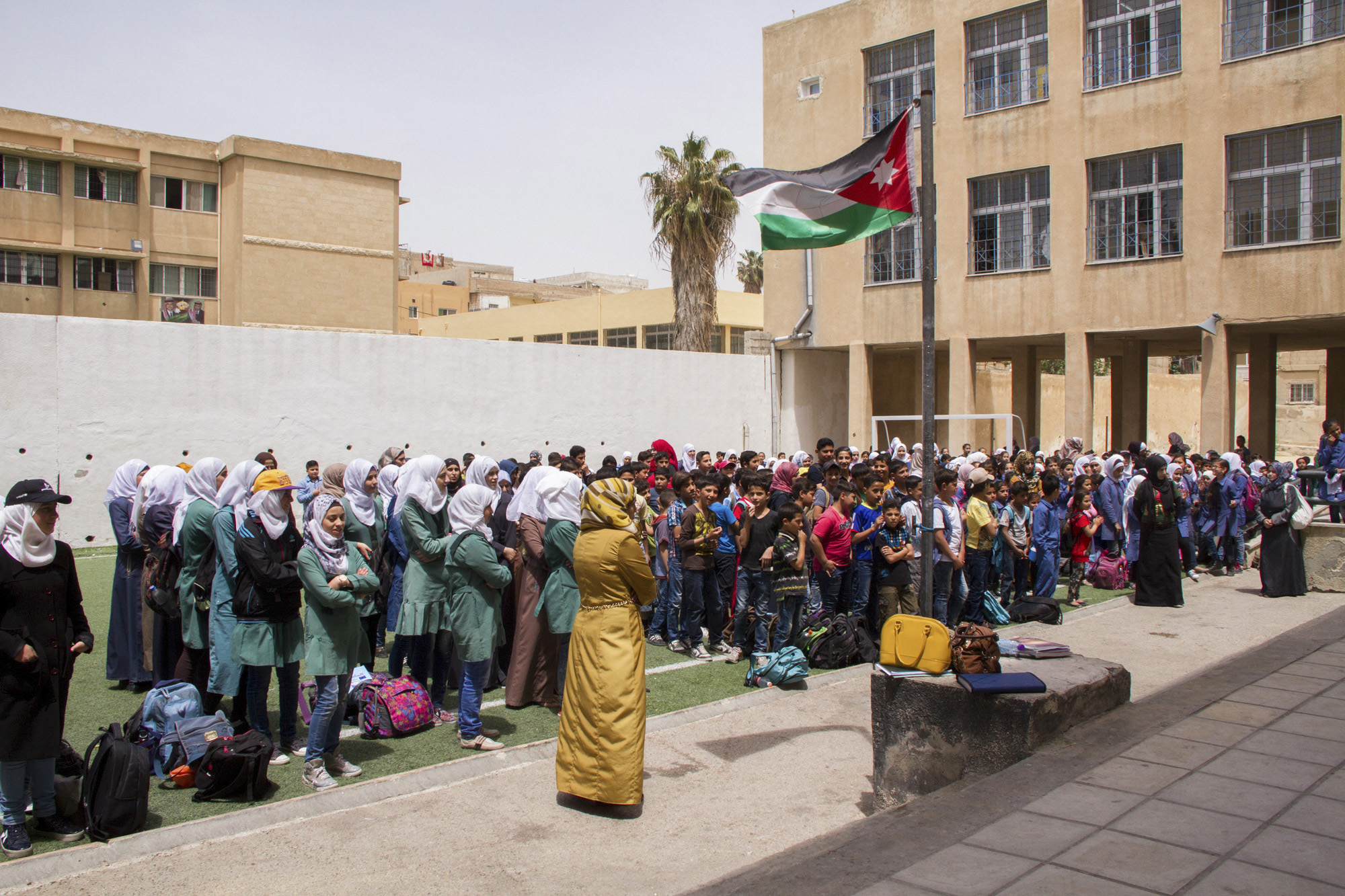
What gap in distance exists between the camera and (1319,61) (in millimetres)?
18734

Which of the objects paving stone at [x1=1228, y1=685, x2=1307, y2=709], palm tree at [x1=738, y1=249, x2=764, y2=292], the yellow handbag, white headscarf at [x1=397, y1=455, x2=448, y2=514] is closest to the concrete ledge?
the yellow handbag

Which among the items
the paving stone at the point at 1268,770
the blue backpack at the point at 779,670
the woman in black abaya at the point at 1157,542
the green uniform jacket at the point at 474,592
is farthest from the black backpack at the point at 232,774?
the woman in black abaya at the point at 1157,542

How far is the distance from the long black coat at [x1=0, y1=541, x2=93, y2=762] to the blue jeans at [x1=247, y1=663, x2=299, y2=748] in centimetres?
122

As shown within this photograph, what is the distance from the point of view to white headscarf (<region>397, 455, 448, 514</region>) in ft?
21.4

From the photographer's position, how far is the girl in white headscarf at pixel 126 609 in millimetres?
7457

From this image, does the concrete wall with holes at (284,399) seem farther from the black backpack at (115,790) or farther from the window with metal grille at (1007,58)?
the black backpack at (115,790)

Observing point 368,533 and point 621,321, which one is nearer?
point 368,533

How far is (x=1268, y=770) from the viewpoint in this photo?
16.6 feet

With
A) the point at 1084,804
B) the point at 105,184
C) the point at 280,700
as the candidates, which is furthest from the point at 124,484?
the point at 105,184

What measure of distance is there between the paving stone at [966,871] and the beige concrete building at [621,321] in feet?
101

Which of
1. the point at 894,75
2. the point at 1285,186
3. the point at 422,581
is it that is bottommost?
the point at 422,581

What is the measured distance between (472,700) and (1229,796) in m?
4.27

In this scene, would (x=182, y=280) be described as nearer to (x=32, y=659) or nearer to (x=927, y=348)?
(x=32, y=659)

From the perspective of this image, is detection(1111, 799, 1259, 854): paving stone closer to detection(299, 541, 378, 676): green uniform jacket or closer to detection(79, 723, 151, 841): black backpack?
detection(299, 541, 378, 676): green uniform jacket
